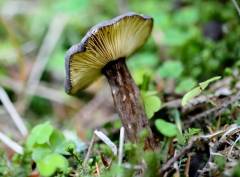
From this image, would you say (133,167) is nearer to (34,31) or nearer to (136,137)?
(136,137)

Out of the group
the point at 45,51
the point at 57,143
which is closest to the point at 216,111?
the point at 57,143

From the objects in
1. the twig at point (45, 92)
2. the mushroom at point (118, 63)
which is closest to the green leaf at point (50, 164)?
the mushroom at point (118, 63)

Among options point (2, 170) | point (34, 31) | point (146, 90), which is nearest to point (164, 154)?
point (146, 90)

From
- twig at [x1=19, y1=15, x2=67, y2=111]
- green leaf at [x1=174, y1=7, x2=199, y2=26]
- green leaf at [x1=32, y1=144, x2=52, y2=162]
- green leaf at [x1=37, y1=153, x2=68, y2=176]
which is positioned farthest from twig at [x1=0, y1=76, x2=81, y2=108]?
green leaf at [x1=37, y1=153, x2=68, y2=176]

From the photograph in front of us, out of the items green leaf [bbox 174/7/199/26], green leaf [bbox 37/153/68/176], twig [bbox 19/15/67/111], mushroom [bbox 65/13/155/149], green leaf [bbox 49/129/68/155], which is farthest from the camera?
twig [bbox 19/15/67/111]

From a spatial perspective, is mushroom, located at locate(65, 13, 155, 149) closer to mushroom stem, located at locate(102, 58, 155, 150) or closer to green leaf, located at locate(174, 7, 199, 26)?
mushroom stem, located at locate(102, 58, 155, 150)
